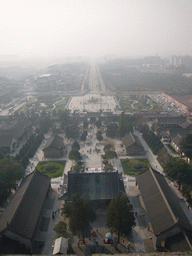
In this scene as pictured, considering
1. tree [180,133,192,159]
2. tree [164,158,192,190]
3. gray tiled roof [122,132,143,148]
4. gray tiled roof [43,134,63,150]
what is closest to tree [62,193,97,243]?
tree [164,158,192,190]

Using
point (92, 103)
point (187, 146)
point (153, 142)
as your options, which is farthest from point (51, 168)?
point (92, 103)

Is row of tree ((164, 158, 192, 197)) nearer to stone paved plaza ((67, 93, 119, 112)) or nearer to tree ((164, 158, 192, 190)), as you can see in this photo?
tree ((164, 158, 192, 190))

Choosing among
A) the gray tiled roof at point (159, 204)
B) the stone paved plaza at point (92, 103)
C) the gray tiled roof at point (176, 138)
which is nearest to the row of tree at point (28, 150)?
the gray tiled roof at point (159, 204)

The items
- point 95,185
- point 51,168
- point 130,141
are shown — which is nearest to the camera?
point 95,185

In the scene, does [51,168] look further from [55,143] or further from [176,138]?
[176,138]

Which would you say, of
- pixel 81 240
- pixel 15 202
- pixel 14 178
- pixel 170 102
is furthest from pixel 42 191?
pixel 170 102
